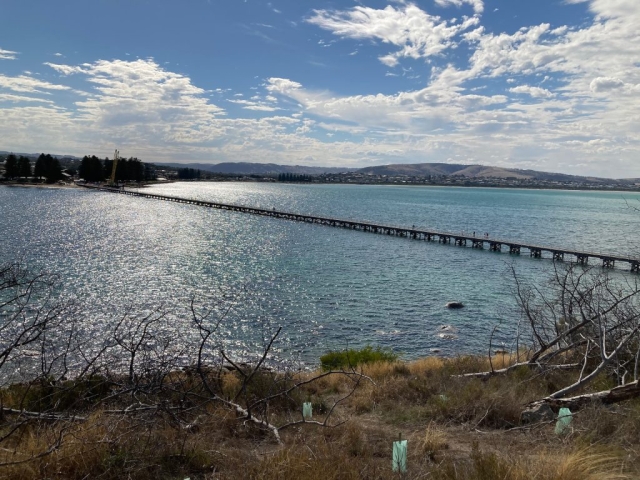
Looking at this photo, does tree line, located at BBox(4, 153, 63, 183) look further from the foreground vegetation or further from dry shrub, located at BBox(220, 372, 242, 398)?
dry shrub, located at BBox(220, 372, 242, 398)

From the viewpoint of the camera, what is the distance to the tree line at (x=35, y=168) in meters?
142

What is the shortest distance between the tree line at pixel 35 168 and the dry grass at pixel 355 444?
159m

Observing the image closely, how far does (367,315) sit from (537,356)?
16304 millimetres

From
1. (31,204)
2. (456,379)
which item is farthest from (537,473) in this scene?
(31,204)

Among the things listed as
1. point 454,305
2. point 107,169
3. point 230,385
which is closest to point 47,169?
point 107,169

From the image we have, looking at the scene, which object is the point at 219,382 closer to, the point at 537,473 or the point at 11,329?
the point at 537,473

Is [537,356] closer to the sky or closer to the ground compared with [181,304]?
closer to the sky

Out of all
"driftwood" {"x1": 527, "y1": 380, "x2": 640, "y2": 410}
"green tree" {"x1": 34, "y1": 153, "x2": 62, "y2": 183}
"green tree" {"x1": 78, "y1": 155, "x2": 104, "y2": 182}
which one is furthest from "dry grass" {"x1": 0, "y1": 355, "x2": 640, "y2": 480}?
"green tree" {"x1": 78, "y1": 155, "x2": 104, "y2": 182}

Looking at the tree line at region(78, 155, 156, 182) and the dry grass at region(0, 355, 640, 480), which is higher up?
the tree line at region(78, 155, 156, 182)

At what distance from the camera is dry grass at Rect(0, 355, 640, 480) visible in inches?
219

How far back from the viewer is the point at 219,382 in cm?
1066

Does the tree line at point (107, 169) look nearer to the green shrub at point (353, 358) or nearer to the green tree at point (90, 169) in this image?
the green tree at point (90, 169)

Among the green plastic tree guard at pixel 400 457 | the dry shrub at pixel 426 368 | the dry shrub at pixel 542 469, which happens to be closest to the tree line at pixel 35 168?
the dry shrub at pixel 426 368

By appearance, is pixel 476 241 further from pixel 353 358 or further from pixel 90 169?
pixel 90 169
